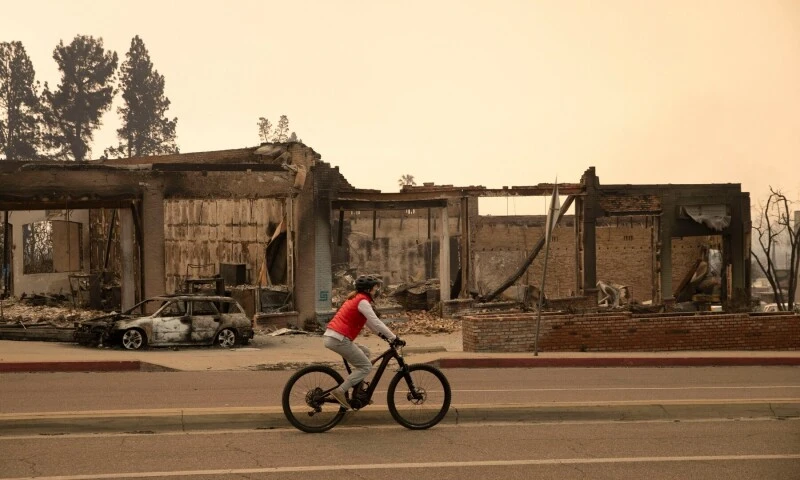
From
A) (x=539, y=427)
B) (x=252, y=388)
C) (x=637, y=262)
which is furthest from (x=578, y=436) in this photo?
(x=637, y=262)

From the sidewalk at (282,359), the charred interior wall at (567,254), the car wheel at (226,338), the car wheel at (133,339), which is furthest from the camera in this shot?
the charred interior wall at (567,254)

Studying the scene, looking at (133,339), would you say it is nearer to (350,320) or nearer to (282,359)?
(282,359)

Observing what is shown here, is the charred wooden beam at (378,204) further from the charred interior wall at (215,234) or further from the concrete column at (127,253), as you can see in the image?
the concrete column at (127,253)

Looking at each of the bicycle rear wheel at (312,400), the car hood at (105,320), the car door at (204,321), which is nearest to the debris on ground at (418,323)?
the car door at (204,321)

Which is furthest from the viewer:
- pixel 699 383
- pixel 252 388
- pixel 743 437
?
A: pixel 699 383

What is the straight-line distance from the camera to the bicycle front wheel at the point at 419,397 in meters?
10.9

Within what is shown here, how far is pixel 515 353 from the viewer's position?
20.2 metres

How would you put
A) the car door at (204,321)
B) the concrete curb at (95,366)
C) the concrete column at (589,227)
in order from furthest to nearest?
1. the concrete column at (589,227)
2. the car door at (204,321)
3. the concrete curb at (95,366)

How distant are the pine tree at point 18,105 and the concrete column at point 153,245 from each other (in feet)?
209

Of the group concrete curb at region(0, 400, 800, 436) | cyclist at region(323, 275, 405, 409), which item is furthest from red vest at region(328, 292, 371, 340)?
concrete curb at region(0, 400, 800, 436)

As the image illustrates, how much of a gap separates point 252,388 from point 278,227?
1761 centimetres

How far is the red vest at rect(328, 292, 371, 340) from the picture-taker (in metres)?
10.7

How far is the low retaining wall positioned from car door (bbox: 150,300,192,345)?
6.05 m

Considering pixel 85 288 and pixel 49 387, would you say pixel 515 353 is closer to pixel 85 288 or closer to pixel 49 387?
pixel 49 387
